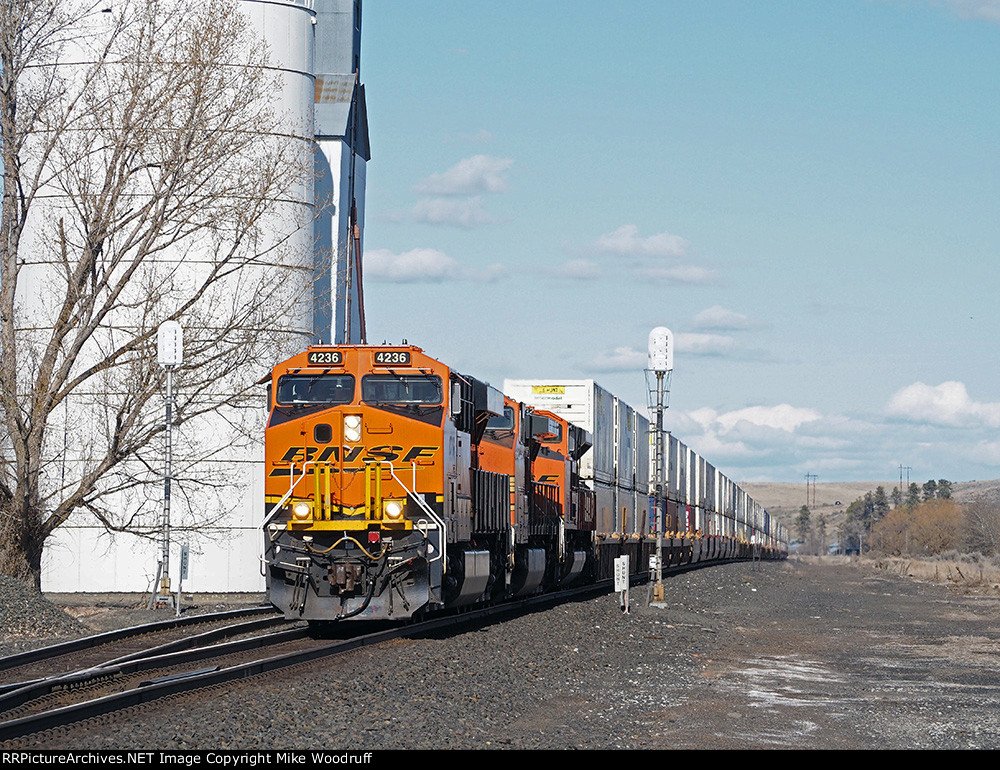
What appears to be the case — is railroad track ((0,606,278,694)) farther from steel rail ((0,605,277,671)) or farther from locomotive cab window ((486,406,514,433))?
locomotive cab window ((486,406,514,433))

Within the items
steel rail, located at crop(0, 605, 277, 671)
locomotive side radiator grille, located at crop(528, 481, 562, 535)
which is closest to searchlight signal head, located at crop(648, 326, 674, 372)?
locomotive side radiator grille, located at crop(528, 481, 562, 535)

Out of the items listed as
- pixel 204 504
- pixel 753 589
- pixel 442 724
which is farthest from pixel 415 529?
pixel 753 589

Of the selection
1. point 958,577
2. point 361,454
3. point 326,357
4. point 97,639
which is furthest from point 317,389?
point 958,577

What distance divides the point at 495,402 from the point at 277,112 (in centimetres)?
1604

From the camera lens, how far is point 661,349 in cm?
2884

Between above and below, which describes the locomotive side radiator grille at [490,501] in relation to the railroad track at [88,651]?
above

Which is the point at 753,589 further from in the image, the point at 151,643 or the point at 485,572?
the point at 151,643

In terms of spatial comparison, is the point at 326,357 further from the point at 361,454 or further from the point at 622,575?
the point at 622,575

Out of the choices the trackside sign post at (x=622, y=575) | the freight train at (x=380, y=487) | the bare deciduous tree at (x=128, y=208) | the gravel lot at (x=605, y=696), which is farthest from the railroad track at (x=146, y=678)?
the bare deciduous tree at (x=128, y=208)

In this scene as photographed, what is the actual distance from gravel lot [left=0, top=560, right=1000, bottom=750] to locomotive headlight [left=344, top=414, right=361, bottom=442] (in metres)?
3.02

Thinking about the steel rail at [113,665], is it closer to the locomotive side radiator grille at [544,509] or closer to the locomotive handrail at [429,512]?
the locomotive handrail at [429,512]

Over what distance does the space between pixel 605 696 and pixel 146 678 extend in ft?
16.3

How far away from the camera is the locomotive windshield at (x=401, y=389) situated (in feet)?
60.2

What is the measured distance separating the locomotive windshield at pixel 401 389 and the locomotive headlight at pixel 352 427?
1.23 ft
